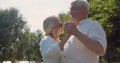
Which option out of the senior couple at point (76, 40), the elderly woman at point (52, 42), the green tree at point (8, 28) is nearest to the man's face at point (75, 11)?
the senior couple at point (76, 40)

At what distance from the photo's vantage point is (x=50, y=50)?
543 cm

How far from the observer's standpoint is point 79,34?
4836 millimetres

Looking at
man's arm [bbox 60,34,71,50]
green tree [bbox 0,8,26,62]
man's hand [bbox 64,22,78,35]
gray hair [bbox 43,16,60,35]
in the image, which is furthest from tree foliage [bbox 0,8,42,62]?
man's hand [bbox 64,22,78,35]

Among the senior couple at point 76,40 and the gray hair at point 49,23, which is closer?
the senior couple at point 76,40

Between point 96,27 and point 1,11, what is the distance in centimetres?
7386

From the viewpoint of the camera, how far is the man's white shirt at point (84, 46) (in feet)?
16.2

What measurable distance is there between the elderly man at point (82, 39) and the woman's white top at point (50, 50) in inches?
6.6

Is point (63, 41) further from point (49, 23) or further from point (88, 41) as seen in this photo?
Answer: point (88, 41)

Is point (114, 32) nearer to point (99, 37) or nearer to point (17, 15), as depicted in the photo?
point (99, 37)

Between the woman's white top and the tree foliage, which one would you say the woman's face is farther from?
the tree foliage

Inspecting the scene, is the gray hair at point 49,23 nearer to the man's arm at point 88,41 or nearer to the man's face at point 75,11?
the man's face at point 75,11

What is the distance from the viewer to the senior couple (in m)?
4.86

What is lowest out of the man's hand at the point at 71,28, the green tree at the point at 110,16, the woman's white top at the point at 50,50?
the woman's white top at the point at 50,50

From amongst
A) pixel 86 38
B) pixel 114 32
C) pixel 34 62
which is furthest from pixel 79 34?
pixel 34 62
